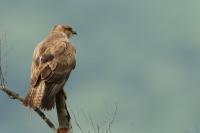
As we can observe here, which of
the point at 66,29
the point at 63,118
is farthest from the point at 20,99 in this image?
the point at 66,29

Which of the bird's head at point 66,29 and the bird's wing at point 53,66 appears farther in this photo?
the bird's head at point 66,29

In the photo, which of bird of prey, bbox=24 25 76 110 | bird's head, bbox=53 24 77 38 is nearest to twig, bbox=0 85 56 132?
bird of prey, bbox=24 25 76 110

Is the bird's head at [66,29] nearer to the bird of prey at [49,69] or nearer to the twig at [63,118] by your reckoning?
the bird of prey at [49,69]

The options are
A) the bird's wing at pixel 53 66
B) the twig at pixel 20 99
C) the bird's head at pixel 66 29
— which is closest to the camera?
the twig at pixel 20 99

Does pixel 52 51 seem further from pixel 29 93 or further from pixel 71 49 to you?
pixel 29 93

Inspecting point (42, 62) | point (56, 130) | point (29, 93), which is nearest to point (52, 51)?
point (42, 62)

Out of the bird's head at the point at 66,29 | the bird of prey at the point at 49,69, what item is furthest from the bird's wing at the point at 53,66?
the bird's head at the point at 66,29

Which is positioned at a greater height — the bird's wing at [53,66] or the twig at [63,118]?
the bird's wing at [53,66]

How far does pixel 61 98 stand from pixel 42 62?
1626 millimetres

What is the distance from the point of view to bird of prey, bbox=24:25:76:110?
12945 mm

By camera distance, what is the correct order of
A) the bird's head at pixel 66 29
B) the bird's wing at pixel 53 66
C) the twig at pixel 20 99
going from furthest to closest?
the bird's head at pixel 66 29
the bird's wing at pixel 53 66
the twig at pixel 20 99

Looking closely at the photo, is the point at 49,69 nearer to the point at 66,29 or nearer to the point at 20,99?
the point at 20,99

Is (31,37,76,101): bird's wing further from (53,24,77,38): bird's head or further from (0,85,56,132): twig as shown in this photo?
(53,24,77,38): bird's head

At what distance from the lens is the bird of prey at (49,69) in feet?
42.5
